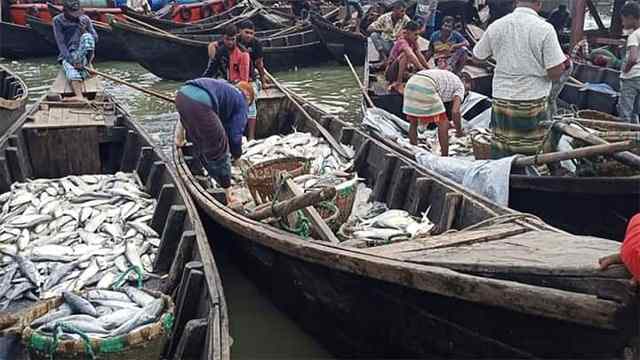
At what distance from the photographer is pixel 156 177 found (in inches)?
271

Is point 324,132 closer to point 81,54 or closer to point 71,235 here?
point 71,235

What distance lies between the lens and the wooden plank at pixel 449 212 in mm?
5531

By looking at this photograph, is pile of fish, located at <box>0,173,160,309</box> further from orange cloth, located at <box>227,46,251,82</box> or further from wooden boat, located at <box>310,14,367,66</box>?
wooden boat, located at <box>310,14,367,66</box>

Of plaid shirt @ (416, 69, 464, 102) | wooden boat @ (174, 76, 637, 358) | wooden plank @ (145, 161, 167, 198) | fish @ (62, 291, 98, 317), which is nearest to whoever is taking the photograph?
wooden boat @ (174, 76, 637, 358)

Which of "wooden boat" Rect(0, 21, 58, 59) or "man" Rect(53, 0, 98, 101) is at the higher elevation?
"man" Rect(53, 0, 98, 101)

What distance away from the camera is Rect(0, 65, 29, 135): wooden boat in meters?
9.44

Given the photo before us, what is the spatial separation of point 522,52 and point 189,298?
3.65 m

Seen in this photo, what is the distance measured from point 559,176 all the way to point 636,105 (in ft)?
10.1

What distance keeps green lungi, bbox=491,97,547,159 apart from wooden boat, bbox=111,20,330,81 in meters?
11.4

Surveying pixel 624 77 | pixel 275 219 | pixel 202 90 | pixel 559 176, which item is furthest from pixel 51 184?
pixel 624 77

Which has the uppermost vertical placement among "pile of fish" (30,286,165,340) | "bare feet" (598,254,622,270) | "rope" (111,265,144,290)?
"bare feet" (598,254,622,270)

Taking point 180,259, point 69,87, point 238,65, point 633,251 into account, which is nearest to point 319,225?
point 180,259

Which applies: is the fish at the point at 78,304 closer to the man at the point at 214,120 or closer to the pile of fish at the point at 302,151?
the man at the point at 214,120

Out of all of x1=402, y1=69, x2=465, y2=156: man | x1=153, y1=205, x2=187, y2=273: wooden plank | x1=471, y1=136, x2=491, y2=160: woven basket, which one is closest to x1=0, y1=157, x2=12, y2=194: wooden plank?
x1=153, y1=205, x2=187, y2=273: wooden plank
